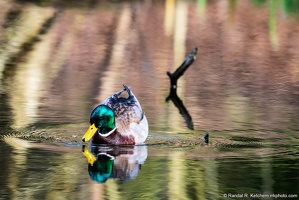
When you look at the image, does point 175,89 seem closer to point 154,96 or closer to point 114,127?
point 154,96

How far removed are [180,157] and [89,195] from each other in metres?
2.05

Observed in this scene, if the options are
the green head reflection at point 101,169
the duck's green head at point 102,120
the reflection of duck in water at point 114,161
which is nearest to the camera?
the green head reflection at point 101,169

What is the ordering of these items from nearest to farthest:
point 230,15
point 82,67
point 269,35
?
point 82,67 → point 269,35 → point 230,15

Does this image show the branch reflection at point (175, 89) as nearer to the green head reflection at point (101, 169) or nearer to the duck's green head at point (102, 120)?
the duck's green head at point (102, 120)

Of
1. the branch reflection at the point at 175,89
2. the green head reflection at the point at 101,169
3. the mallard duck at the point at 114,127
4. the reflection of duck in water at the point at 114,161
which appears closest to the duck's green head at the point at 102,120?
the mallard duck at the point at 114,127

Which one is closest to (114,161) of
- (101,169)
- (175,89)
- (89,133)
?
(101,169)

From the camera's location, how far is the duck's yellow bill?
12.0m

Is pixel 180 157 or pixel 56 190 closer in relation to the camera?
pixel 56 190

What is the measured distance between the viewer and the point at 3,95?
15.7m

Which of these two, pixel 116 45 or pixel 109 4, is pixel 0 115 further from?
pixel 109 4

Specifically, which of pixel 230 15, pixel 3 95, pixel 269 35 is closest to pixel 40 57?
pixel 3 95

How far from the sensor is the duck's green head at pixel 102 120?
12.3 metres

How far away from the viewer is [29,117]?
13766 mm

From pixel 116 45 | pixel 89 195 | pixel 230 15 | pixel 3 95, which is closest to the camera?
pixel 89 195
